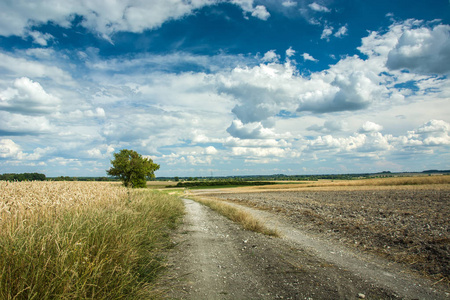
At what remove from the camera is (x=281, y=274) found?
6754 millimetres

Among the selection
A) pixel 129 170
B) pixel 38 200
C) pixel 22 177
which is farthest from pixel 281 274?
pixel 129 170

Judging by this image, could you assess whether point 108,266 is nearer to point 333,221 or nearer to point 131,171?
point 333,221

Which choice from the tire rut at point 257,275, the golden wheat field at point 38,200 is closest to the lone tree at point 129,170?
the golden wheat field at point 38,200

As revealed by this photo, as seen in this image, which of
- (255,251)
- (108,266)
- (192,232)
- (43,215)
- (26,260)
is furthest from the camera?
(192,232)

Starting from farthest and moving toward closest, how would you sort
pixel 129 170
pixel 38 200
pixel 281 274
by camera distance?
1. pixel 129 170
2. pixel 38 200
3. pixel 281 274

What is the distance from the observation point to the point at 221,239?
10.9m

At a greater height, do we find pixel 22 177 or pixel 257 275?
pixel 22 177

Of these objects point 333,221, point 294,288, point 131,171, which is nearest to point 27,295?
point 294,288

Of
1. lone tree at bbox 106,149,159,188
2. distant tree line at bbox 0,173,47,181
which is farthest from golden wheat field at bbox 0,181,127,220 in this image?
lone tree at bbox 106,149,159,188

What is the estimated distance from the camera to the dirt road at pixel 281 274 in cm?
571

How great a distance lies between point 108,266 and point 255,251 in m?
5.61

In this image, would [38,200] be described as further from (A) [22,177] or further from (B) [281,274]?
(A) [22,177]

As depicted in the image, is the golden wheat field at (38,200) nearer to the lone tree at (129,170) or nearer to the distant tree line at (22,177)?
the distant tree line at (22,177)

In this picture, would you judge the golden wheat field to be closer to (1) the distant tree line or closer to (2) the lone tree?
(1) the distant tree line
